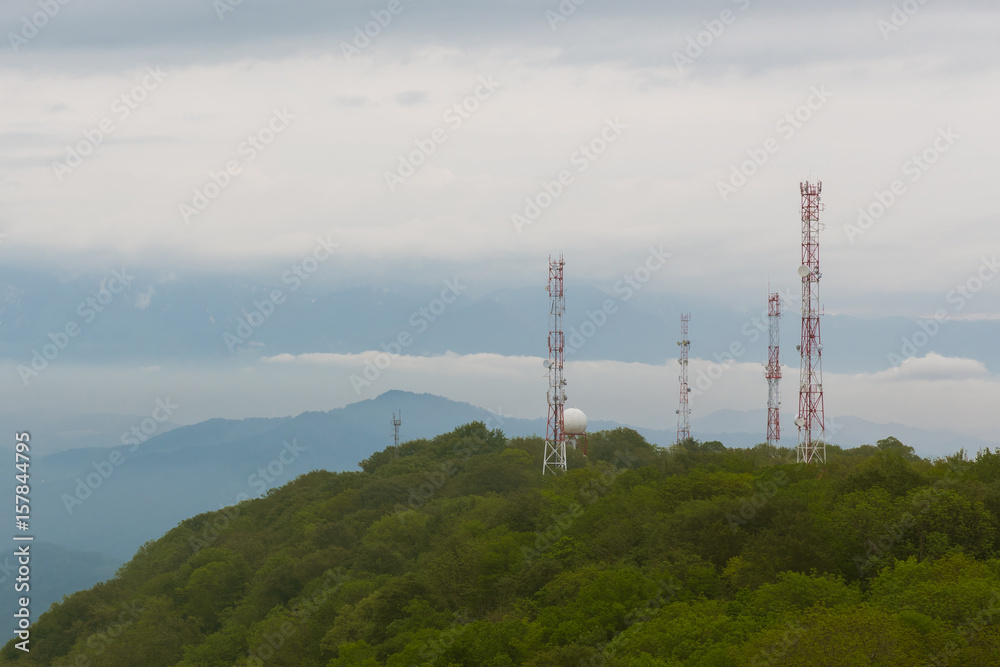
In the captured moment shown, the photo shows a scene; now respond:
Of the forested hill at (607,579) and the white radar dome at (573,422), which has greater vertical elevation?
Answer: the white radar dome at (573,422)

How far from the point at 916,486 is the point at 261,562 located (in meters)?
55.3

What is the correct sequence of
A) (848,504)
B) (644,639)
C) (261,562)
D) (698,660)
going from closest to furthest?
(698,660), (644,639), (848,504), (261,562)

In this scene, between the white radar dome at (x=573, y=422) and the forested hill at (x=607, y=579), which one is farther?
the white radar dome at (x=573, y=422)

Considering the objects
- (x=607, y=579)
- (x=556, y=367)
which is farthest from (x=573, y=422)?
(x=607, y=579)

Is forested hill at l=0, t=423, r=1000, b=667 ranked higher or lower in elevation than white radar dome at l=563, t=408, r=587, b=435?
lower

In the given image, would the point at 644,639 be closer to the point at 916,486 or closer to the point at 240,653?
the point at 916,486

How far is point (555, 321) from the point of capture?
198 feet

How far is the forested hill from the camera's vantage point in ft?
102

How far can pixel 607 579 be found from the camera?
1585 inches

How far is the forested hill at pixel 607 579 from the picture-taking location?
3114 cm

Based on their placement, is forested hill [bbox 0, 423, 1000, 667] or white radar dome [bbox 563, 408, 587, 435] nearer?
forested hill [bbox 0, 423, 1000, 667]

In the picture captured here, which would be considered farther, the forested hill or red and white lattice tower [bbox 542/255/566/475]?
red and white lattice tower [bbox 542/255/566/475]

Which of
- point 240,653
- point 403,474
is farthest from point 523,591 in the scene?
point 403,474

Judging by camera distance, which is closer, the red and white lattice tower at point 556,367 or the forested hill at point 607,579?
the forested hill at point 607,579
